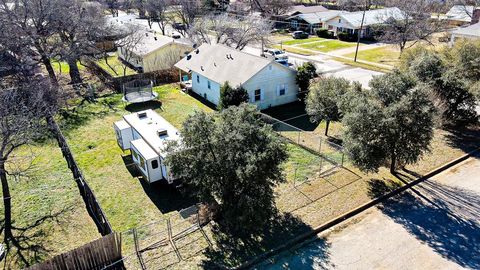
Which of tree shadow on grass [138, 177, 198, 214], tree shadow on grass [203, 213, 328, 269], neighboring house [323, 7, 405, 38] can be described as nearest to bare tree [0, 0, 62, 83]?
tree shadow on grass [138, 177, 198, 214]

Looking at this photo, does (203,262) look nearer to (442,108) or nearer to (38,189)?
(38,189)

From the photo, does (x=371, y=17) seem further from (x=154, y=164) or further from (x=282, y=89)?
(x=154, y=164)

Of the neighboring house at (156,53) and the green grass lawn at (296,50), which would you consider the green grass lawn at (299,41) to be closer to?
the green grass lawn at (296,50)

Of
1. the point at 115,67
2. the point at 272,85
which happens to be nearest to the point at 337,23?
the point at 272,85

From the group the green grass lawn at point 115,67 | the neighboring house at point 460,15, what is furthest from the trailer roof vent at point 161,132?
the neighboring house at point 460,15

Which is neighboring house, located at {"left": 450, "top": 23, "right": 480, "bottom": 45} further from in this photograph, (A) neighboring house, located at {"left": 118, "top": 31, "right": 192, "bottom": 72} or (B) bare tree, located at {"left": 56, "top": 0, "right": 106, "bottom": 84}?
(B) bare tree, located at {"left": 56, "top": 0, "right": 106, "bottom": 84}
